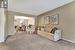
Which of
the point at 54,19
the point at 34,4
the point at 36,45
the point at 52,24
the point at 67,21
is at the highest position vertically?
the point at 34,4

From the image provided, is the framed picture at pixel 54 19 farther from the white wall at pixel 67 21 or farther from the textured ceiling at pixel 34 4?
the textured ceiling at pixel 34 4

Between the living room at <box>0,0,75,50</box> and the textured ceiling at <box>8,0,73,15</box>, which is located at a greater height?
the textured ceiling at <box>8,0,73,15</box>

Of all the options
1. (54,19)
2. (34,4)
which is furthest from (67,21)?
(34,4)

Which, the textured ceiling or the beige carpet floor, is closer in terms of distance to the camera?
the beige carpet floor

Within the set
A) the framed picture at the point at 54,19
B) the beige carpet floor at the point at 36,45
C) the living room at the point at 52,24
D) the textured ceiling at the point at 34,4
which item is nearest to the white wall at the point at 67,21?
the living room at the point at 52,24

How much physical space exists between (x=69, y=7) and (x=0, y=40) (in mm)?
4355

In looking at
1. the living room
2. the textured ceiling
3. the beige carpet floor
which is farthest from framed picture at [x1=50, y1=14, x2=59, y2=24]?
the beige carpet floor

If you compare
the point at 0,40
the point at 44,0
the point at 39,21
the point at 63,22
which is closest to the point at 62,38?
the point at 63,22

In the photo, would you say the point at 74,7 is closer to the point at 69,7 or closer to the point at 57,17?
the point at 69,7

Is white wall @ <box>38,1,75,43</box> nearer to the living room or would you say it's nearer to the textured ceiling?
the living room

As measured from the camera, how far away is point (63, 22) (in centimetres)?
623

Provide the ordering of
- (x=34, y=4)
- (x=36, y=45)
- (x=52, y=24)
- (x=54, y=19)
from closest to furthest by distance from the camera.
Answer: (x=36, y=45), (x=34, y=4), (x=54, y=19), (x=52, y=24)

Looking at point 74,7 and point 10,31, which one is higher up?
point 74,7

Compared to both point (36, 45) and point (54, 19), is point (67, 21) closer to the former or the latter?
point (54, 19)
